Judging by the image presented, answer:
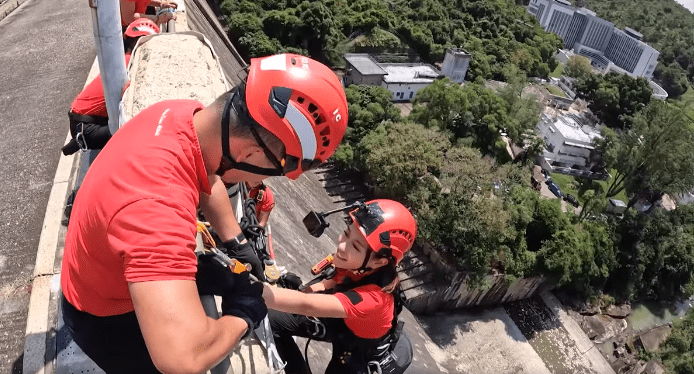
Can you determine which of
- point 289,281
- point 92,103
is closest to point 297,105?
point 289,281

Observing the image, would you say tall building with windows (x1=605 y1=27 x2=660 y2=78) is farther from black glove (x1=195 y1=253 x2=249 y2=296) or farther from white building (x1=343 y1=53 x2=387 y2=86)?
black glove (x1=195 y1=253 x2=249 y2=296)

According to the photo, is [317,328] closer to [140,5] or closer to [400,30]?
[140,5]

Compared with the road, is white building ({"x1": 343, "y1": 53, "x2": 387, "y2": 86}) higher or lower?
lower

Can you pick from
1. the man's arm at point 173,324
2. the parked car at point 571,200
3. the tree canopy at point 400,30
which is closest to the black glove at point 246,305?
the man's arm at point 173,324

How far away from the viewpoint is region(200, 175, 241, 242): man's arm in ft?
11.1

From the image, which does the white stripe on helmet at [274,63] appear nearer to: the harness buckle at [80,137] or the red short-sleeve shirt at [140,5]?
the harness buckle at [80,137]

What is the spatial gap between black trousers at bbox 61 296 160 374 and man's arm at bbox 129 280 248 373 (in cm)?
107

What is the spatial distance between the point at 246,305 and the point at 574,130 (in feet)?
152

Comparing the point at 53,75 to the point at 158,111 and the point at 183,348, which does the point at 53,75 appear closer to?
the point at 158,111

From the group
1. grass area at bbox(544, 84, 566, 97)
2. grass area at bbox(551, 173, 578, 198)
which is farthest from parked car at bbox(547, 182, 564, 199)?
grass area at bbox(544, 84, 566, 97)

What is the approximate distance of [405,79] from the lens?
3719cm

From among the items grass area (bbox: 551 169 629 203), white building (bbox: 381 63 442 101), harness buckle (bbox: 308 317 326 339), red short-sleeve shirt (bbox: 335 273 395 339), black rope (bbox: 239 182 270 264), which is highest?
black rope (bbox: 239 182 270 264)

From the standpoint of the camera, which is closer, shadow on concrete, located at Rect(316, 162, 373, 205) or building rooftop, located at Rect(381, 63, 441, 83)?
shadow on concrete, located at Rect(316, 162, 373, 205)

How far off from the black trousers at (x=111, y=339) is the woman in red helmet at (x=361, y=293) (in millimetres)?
2053
